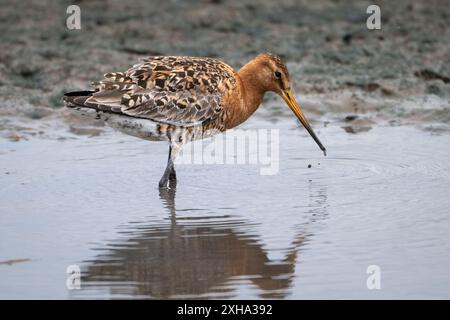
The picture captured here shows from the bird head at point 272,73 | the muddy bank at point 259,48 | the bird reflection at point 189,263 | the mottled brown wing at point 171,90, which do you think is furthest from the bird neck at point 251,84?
the muddy bank at point 259,48

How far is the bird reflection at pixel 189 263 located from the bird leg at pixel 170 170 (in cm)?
109

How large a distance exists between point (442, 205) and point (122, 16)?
8094mm

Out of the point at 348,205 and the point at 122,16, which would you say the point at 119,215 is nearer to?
the point at 348,205

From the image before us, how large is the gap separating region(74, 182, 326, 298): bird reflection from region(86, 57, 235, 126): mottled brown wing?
1440 millimetres

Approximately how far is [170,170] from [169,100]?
69cm

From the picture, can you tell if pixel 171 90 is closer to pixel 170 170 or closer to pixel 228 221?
pixel 170 170

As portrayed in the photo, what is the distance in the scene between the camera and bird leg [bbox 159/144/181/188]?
360 inches

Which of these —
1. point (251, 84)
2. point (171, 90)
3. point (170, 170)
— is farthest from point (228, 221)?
point (251, 84)

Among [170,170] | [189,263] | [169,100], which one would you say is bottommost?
[189,263]

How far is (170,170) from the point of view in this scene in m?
9.24

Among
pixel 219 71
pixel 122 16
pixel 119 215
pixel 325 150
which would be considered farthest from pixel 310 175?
pixel 122 16

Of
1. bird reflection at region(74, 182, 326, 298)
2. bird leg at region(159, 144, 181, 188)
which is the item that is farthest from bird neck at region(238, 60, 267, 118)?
bird reflection at region(74, 182, 326, 298)

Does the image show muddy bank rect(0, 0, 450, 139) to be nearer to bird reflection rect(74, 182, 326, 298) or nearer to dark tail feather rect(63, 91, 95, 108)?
dark tail feather rect(63, 91, 95, 108)

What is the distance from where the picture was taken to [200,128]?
9.34m
